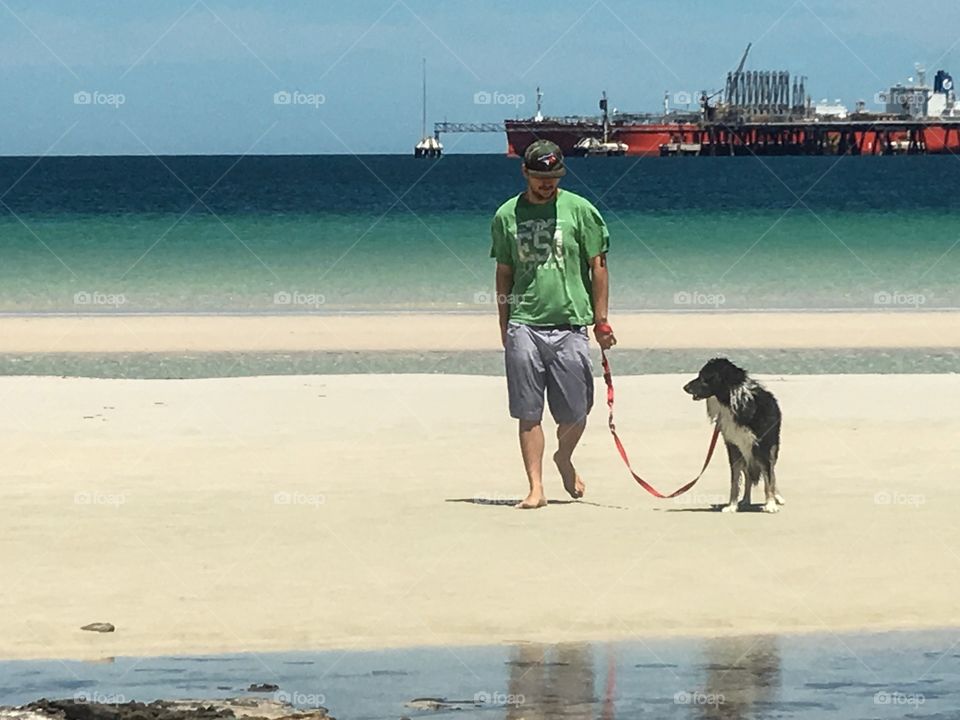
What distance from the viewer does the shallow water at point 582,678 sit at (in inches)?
265

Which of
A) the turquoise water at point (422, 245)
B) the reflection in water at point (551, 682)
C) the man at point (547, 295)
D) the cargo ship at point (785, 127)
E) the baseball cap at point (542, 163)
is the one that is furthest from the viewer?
the cargo ship at point (785, 127)

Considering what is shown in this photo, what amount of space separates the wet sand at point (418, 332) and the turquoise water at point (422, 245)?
2.70 metres

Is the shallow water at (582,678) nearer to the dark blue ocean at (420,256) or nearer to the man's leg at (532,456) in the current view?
the man's leg at (532,456)

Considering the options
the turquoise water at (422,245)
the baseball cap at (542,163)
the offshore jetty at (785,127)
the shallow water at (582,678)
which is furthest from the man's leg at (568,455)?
the offshore jetty at (785,127)

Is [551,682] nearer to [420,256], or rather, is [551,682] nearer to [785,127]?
[420,256]

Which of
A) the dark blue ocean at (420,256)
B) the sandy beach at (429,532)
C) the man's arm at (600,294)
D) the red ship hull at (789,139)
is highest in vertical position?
the red ship hull at (789,139)

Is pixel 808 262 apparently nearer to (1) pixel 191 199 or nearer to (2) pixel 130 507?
(2) pixel 130 507

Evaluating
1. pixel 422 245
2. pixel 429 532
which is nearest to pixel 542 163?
pixel 429 532

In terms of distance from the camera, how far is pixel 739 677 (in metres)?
7.16

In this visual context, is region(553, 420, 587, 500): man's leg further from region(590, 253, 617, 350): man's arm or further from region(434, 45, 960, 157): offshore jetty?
region(434, 45, 960, 157): offshore jetty

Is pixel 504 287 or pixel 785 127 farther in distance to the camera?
pixel 785 127

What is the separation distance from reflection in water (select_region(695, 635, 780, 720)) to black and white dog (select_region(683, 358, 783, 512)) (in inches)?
117

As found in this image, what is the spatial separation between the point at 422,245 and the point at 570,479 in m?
42.1

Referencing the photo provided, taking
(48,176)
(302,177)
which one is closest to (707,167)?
(302,177)
